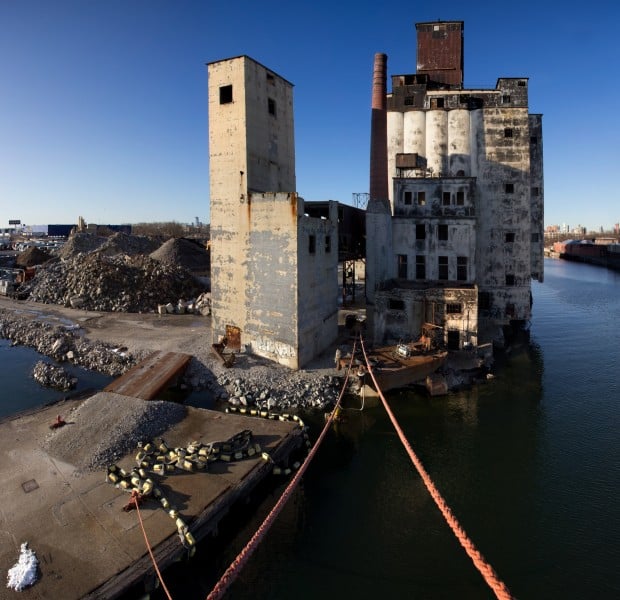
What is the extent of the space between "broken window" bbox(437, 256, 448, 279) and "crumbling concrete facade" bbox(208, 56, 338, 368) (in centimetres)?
827

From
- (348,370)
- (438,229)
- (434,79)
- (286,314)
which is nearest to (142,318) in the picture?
(286,314)

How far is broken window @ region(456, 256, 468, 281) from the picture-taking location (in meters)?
→ 28.4

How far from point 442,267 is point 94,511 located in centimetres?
2341

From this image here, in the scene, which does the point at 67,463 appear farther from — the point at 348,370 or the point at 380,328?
the point at 380,328

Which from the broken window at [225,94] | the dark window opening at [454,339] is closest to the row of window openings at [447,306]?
the dark window opening at [454,339]

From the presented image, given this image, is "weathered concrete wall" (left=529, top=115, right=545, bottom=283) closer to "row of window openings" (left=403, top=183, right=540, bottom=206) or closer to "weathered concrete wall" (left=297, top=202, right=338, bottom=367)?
"row of window openings" (left=403, top=183, right=540, bottom=206)

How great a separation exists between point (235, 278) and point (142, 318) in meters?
13.2

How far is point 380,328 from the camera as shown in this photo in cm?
2488

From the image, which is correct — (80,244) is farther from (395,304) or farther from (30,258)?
(395,304)

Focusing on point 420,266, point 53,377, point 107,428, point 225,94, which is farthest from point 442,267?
point 53,377

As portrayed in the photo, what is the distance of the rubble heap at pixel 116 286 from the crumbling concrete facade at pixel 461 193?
17.5m

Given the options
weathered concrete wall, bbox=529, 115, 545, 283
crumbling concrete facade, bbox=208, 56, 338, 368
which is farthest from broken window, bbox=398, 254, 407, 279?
weathered concrete wall, bbox=529, 115, 545, 283

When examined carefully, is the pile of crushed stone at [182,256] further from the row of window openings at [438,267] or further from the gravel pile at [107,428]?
the gravel pile at [107,428]

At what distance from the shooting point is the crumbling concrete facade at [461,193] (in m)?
28.3
